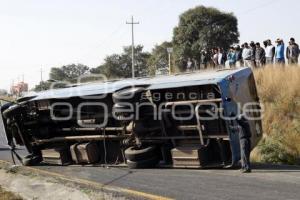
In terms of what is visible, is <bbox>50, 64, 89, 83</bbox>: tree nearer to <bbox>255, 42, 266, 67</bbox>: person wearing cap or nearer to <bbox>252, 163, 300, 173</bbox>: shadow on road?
<bbox>255, 42, 266, 67</bbox>: person wearing cap

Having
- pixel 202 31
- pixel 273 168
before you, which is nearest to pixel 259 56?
pixel 273 168

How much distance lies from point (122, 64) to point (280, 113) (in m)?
50.9

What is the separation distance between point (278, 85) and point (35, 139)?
26.3 feet

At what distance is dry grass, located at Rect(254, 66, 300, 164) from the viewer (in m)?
13.3

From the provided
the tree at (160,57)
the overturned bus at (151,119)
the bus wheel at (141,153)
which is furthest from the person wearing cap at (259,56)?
the tree at (160,57)

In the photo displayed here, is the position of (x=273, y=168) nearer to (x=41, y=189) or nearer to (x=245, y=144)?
(x=245, y=144)

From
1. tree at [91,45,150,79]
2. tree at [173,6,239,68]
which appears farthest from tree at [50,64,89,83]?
tree at [173,6,239,68]

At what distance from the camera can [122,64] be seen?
216 feet

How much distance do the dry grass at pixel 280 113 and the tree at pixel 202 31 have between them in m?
22.3

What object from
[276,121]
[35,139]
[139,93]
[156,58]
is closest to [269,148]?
[276,121]

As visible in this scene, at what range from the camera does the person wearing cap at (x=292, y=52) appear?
1766cm

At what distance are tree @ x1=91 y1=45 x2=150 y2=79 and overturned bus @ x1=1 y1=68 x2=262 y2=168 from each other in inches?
1868

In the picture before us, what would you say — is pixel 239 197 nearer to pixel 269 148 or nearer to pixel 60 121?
pixel 269 148

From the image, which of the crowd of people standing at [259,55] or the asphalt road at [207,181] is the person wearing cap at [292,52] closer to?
the crowd of people standing at [259,55]
